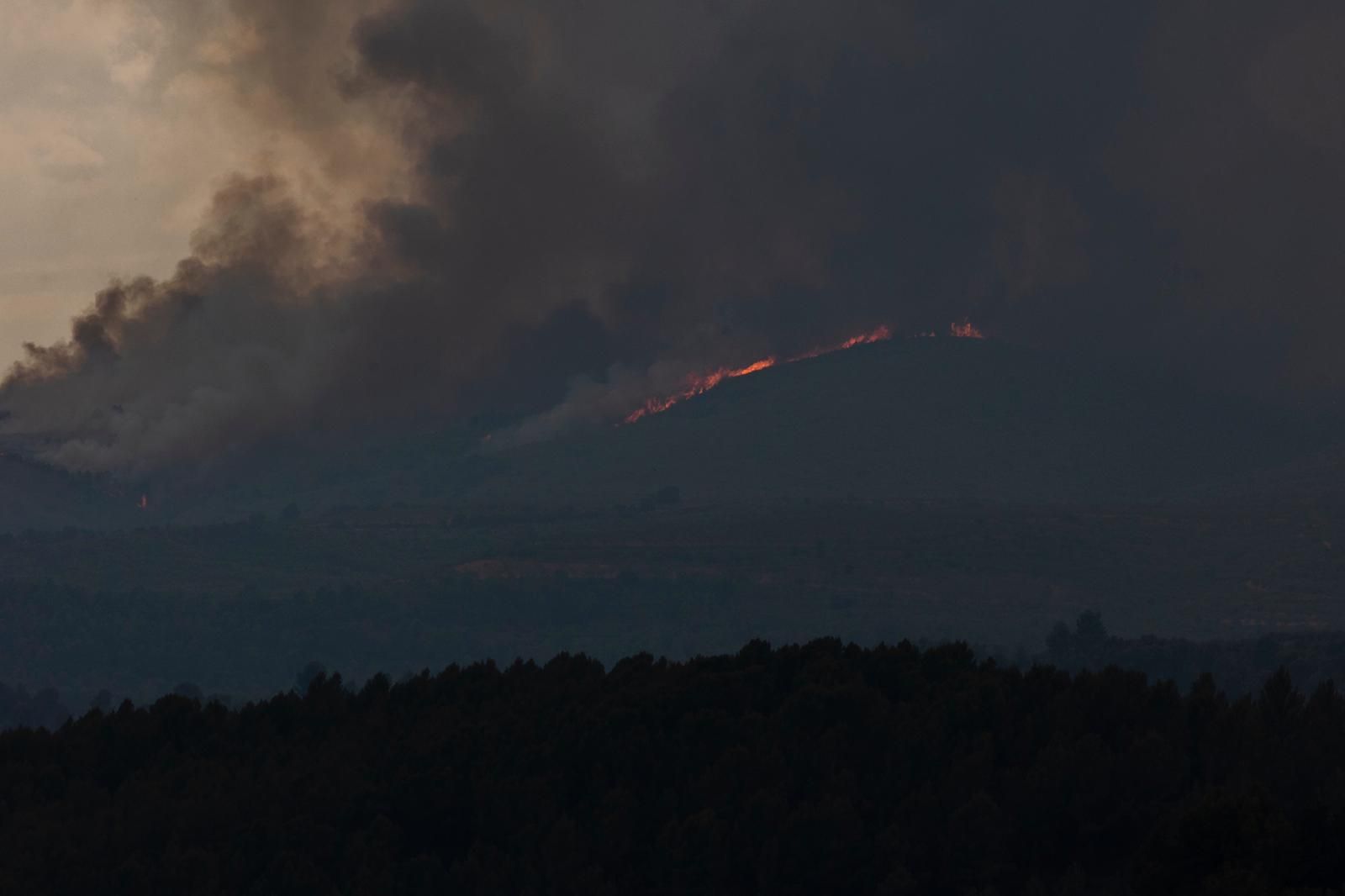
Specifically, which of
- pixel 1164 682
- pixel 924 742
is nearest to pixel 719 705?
pixel 924 742

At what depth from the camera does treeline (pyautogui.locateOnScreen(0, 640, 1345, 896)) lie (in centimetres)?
7650

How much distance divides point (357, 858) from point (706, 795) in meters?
14.8

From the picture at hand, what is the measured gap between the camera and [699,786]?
280ft

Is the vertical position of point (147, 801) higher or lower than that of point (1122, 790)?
higher

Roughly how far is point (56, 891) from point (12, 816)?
11.9 meters

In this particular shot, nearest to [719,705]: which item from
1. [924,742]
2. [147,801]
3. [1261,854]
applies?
[924,742]

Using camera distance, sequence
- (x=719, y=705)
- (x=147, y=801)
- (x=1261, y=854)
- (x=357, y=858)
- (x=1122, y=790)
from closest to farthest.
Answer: (x=1261, y=854) → (x=1122, y=790) → (x=357, y=858) → (x=147, y=801) → (x=719, y=705)

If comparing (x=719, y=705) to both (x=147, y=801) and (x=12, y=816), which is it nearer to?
(x=147, y=801)

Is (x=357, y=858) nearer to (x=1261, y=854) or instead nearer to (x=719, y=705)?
(x=719, y=705)

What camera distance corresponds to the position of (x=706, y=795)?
8456cm

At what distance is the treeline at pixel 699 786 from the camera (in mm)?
76500

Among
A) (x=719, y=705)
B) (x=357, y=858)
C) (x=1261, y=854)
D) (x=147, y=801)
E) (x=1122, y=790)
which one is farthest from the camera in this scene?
(x=719, y=705)

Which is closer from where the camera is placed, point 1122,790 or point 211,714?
point 1122,790

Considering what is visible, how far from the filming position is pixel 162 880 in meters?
Result: 80.4
